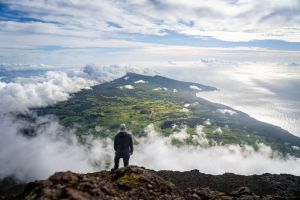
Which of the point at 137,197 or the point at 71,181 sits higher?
the point at 71,181

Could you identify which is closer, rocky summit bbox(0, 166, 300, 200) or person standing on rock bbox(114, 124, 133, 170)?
rocky summit bbox(0, 166, 300, 200)

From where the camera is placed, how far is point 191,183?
1284 inches

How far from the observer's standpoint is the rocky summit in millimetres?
15092

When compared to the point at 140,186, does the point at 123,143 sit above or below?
above

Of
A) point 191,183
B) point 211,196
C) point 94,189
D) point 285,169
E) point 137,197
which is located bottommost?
point 285,169

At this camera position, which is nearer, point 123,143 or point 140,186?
point 140,186

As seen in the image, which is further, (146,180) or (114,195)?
(146,180)

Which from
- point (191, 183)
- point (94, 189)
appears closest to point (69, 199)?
point (94, 189)

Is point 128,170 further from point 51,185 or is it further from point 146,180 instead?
point 51,185

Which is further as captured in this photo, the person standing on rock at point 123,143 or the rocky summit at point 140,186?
the person standing on rock at point 123,143

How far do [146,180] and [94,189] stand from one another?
17.9ft

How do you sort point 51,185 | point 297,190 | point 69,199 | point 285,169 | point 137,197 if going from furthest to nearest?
point 285,169 → point 297,190 → point 137,197 → point 51,185 → point 69,199

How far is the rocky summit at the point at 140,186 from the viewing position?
1509cm

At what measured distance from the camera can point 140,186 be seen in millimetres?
19078
